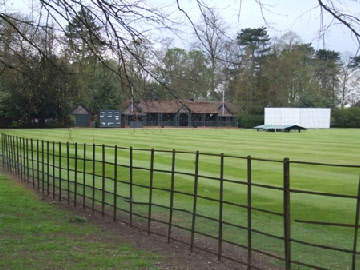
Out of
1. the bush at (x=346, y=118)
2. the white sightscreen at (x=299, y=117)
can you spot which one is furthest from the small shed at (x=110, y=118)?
the bush at (x=346, y=118)

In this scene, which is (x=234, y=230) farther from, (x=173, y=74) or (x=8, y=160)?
(x=8, y=160)

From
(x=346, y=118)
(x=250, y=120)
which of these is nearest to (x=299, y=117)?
(x=250, y=120)

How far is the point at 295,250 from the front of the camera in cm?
569

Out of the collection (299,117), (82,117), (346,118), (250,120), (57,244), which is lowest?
(57,244)

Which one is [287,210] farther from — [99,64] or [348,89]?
[348,89]

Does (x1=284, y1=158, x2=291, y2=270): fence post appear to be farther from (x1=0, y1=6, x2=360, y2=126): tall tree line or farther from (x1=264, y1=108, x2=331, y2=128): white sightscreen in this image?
(x1=264, y1=108, x2=331, y2=128): white sightscreen

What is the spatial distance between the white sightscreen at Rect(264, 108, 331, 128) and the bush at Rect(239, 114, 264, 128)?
22.6 ft

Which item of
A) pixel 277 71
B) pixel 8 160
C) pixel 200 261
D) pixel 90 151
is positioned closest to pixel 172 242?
pixel 200 261

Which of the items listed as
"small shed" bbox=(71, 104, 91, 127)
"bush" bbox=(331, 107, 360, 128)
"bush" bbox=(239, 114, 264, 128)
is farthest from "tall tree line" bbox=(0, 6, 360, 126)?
"bush" bbox=(331, 107, 360, 128)

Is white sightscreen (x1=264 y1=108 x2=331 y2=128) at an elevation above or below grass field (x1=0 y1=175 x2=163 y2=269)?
above

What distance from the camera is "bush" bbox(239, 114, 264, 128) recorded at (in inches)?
2611

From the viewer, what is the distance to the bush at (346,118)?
66250 millimetres

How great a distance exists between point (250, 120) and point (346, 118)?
51.9ft

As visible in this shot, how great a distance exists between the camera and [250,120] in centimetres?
6756
